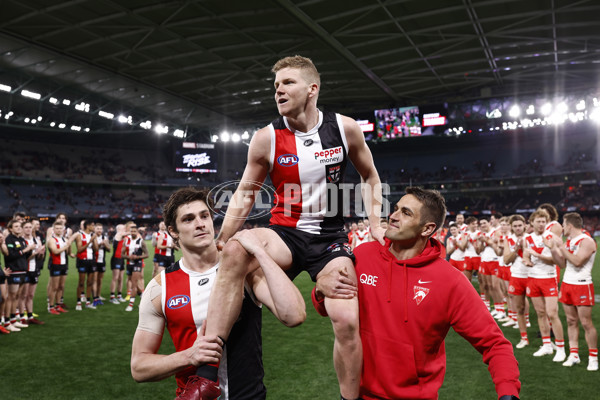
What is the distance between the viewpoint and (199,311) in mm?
2951

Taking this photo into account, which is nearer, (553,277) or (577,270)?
(577,270)

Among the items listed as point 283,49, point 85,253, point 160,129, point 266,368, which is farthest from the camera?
point 160,129

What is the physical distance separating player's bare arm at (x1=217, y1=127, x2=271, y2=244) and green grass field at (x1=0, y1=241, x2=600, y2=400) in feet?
11.3

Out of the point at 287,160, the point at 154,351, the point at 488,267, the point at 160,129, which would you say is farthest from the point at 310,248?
the point at 160,129

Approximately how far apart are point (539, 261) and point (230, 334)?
674cm

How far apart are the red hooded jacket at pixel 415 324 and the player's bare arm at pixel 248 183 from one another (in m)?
1.21

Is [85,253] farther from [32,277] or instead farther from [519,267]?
[519,267]

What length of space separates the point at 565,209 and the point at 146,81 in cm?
3946

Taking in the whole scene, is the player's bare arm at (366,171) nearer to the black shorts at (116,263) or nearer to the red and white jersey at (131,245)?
the red and white jersey at (131,245)

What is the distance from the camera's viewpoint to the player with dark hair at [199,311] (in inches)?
108

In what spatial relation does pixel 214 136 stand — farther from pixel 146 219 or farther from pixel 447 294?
pixel 447 294

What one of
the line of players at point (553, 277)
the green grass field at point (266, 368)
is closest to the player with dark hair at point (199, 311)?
the green grass field at point (266, 368)

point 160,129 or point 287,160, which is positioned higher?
point 160,129

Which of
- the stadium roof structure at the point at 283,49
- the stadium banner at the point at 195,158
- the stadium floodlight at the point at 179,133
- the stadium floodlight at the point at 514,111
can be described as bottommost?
the stadium banner at the point at 195,158
